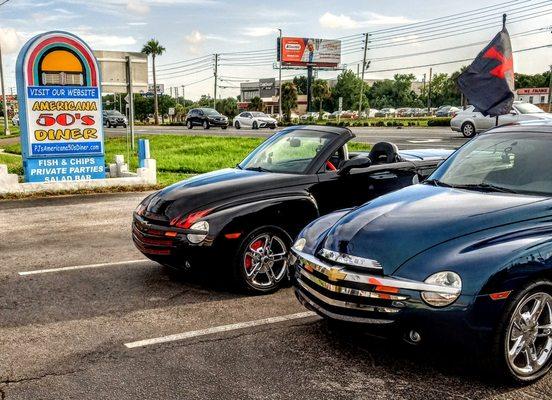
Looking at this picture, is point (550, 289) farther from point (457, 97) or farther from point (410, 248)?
point (457, 97)

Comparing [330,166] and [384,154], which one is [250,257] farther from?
[384,154]

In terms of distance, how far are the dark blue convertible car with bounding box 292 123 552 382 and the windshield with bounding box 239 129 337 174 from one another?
207cm

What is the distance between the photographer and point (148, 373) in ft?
13.0

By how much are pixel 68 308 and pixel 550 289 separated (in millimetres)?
4078

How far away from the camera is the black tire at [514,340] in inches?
140

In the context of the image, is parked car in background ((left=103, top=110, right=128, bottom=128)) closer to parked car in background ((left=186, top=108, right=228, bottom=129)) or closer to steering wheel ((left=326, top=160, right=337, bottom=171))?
parked car in background ((left=186, top=108, right=228, bottom=129))

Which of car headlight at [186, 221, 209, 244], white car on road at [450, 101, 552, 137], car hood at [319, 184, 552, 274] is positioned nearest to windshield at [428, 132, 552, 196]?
car hood at [319, 184, 552, 274]

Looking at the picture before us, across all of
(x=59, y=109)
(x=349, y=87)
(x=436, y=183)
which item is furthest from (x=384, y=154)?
(x=349, y=87)

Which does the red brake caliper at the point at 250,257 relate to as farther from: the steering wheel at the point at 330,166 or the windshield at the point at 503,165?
the windshield at the point at 503,165

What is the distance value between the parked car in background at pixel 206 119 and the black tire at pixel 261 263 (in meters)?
37.5

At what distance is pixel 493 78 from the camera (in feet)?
31.4

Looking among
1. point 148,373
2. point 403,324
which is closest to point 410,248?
point 403,324

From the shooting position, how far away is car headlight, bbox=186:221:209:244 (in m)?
5.50

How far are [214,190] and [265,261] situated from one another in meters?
0.90
